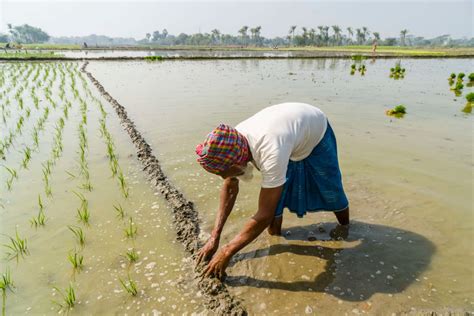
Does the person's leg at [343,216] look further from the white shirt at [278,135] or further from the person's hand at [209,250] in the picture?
the person's hand at [209,250]

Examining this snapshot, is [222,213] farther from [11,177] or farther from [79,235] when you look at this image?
[11,177]

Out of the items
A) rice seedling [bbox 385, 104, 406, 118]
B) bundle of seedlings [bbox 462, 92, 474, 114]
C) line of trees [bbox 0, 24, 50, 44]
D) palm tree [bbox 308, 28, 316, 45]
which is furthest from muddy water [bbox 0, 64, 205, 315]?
line of trees [bbox 0, 24, 50, 44]

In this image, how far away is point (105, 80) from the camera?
12742 mm

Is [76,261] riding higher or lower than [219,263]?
lower

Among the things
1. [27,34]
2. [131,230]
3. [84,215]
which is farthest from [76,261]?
[27,34]

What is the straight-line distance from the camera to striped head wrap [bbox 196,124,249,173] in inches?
69.1

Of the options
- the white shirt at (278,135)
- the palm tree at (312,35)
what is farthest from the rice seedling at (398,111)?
the palm tree at (312,35)

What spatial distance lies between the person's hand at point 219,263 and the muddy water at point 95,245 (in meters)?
0.19

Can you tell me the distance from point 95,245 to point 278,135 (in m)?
1.94

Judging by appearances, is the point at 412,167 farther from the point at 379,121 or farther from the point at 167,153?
the point at 167,153

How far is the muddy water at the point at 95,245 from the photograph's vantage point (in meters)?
2.19

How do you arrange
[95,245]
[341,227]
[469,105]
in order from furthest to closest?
1. [469,105]
2. [341,227]
3. [95,245]

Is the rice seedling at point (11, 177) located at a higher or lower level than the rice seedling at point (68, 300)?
higher

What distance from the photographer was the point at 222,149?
1.76 metres
